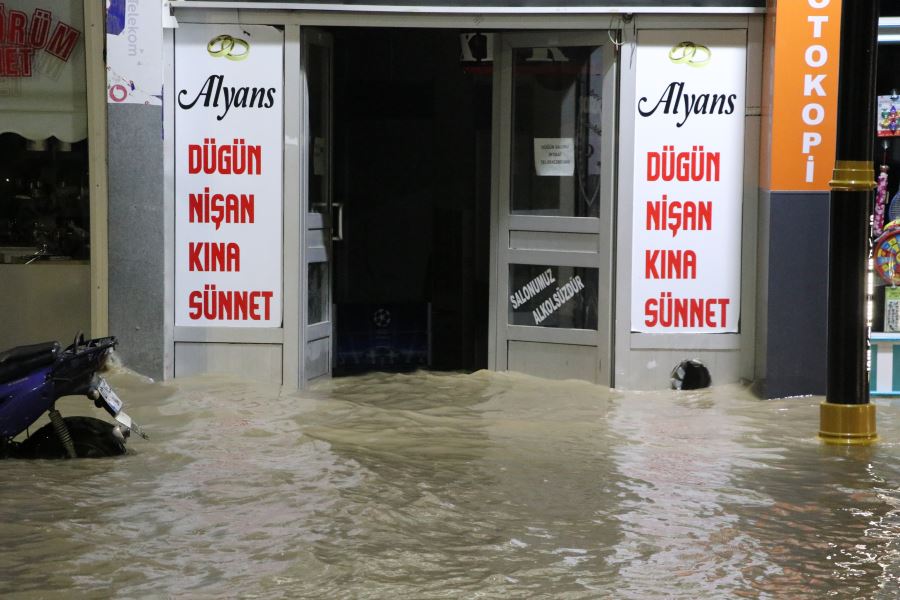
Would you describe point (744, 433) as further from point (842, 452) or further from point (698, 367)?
point (698, 367)

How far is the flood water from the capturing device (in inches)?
201

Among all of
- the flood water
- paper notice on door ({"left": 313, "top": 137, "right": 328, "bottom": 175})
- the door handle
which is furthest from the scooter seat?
the door handle

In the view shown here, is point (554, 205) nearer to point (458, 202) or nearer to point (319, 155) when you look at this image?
point (319, 155)

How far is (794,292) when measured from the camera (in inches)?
367

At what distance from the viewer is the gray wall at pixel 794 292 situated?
9.28 metres

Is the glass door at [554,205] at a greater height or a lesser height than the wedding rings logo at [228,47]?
lesser

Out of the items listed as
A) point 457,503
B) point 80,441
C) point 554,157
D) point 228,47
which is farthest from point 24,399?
point 554,157

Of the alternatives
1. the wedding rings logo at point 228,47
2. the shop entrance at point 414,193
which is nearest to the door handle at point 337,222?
the shop entrance at point 414,193

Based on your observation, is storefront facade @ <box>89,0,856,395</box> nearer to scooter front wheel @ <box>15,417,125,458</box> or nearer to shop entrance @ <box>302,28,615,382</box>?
shop entrance @ <box>302,28,615,382</box>

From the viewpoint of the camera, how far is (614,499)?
6.46 m

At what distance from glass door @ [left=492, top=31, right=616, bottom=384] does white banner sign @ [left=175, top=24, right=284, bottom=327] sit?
1834 millimetres

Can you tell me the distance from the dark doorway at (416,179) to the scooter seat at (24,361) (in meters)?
5.22

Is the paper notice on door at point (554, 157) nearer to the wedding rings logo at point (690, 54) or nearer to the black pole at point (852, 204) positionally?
the wedding rings logo at point (690, 54)

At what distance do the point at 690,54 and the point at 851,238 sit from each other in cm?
232
